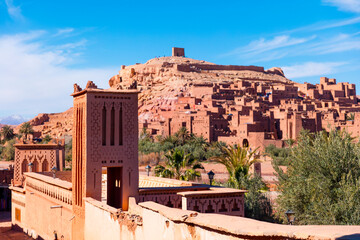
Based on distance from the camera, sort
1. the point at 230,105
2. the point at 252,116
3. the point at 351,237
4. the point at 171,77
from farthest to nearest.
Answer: the point at 171,77 < the point at 230,105 < the point at 252,116 < the point at 351,237

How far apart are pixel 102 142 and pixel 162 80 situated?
67.7 meters

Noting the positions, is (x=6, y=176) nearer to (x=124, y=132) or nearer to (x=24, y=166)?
(x=24, y=166)

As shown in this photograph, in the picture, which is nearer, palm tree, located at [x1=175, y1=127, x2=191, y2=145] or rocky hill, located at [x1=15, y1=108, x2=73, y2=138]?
palm tree, located at [x1=175, y1=127, x2=191, y2=145]

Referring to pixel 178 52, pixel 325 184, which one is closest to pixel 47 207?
pixel 325 184

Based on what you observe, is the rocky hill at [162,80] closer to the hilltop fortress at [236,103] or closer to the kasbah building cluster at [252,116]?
the hilltop fortress at [236,103]

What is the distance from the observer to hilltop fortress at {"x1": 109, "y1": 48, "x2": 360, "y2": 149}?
45.9 meters

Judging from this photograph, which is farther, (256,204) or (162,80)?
(162,80)

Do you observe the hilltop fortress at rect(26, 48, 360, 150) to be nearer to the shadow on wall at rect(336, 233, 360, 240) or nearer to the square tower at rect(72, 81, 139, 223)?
the square tower at rect(72, 81, 139, 223)

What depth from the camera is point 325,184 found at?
11102 millimetres

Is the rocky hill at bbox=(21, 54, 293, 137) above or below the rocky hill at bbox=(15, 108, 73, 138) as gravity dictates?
above

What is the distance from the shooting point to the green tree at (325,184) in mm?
10352

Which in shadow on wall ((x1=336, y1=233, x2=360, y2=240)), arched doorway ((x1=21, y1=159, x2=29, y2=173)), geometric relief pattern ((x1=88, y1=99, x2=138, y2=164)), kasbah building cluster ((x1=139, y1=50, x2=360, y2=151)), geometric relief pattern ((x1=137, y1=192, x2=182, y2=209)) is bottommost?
geometric relief pattern ((x1=137, y1=192, x2=182, y2=209))

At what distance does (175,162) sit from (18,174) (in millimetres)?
6245

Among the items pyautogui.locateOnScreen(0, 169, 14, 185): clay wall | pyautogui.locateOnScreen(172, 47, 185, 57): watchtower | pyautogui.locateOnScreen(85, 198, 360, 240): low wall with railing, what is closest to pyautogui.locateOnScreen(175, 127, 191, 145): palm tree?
pyautogui.locateOnScreen(0, 169, 14, 185): clay wall
